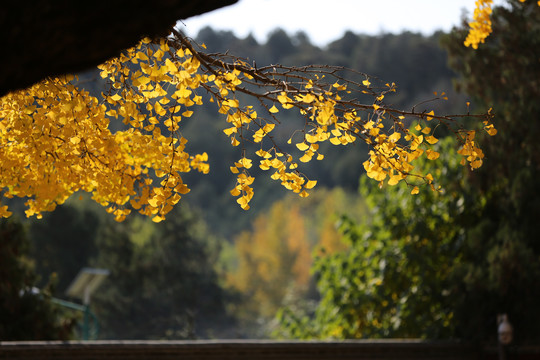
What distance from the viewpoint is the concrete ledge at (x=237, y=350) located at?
20.9 feet

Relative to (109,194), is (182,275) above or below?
below

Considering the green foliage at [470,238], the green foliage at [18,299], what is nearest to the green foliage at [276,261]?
the green foliage at [470,238]

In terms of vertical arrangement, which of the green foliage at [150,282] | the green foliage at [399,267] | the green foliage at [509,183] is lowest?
the green foliage at [150,282]

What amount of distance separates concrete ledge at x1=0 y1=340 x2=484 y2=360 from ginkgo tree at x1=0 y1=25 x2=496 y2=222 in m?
2.79

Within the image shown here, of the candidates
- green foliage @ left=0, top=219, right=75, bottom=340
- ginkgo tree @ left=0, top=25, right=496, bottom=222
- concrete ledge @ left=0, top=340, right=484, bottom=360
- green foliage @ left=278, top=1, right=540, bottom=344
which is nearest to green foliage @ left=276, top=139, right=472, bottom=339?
green foliage @ left=278, top=1, right=540, bottom=344

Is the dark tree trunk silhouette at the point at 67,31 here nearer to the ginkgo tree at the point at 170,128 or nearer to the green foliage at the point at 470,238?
the ginkgo tree at the point at 170,128

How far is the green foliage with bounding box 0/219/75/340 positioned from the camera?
813 cm

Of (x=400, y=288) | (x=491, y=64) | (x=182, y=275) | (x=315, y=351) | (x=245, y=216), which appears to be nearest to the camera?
(x=315, y=351)

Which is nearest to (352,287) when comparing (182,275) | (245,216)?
(182,275)

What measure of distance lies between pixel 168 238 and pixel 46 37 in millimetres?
23444

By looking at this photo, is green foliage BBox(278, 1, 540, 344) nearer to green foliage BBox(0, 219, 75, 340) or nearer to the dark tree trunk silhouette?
green foliage BBox(0, 219, 75, 340)

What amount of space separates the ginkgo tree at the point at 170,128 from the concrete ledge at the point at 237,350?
2793 mm

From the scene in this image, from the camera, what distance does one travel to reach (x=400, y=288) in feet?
35.1

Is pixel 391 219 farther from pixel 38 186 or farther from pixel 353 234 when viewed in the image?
pixel 38 186
